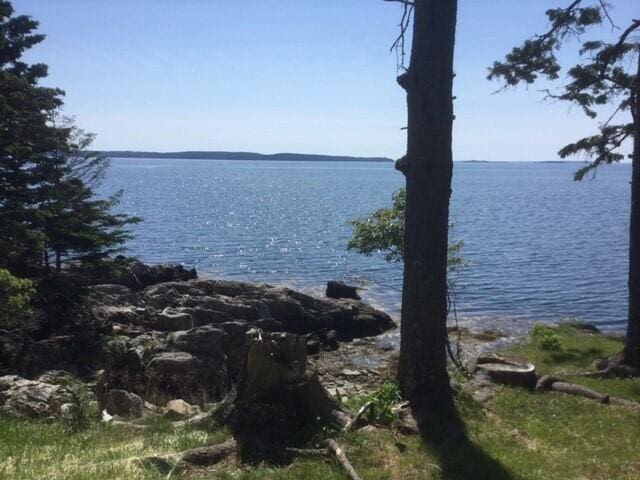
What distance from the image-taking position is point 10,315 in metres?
14.1

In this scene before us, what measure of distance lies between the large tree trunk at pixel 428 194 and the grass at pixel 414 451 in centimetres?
84

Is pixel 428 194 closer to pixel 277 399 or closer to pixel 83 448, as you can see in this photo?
pixel 277 399

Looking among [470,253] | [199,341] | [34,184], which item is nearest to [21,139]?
[34,184]

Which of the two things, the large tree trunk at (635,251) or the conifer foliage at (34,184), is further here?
the conifer foliage at (34,184)

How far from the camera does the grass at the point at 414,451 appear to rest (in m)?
7.20

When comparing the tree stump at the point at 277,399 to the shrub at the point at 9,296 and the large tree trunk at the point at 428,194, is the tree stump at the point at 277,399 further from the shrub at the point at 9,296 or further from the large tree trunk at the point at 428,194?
the shrub at the point at 9,296

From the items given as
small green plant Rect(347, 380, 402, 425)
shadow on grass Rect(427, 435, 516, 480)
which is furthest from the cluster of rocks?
shadow on grass Rect(427, 435, 516, 480)

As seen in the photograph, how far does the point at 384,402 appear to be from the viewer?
9742 millimetres

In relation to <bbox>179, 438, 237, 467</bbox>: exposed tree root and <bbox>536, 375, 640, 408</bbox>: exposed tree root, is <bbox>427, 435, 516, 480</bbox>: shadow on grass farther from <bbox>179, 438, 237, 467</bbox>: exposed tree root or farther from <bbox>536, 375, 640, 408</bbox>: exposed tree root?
<bbox>536, 375, 640, 408</bbox>: exposed tree root

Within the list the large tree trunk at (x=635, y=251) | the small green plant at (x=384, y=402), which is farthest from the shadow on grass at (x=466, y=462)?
the large tree trunk at (x=635, y=251)

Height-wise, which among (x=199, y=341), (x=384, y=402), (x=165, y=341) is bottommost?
(x=199, y=341)

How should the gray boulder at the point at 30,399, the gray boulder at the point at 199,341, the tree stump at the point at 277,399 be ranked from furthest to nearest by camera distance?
1. the gray boulder at the point at 199,341
2. the gray boulder at the point at 30,399
3. the tree stump at the point at 277,399

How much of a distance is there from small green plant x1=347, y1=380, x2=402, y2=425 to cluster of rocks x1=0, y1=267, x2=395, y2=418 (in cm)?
191

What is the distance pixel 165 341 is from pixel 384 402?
9348 mm
